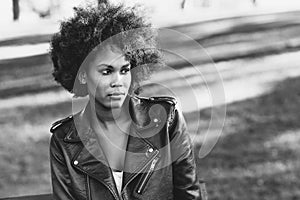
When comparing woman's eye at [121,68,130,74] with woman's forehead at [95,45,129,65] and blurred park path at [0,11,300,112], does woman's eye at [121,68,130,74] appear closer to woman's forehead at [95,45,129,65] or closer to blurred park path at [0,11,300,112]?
woman's forehead at [95,45,129,65]

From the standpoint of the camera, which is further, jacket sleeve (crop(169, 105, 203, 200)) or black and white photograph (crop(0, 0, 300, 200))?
black and white photograph (crop(0, 0, 300, 200))

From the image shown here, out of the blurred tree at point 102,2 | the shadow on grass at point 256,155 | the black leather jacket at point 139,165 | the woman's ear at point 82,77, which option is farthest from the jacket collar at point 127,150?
the blurred tree at point 102,2

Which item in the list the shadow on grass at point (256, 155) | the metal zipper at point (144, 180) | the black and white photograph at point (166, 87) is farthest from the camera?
the shadow on grass at point (256, 155)

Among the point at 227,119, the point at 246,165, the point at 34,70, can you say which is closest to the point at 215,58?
the point at 227,119

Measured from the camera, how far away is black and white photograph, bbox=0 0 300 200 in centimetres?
271

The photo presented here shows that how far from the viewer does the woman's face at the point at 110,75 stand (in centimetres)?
267

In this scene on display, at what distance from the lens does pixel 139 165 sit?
2.60m

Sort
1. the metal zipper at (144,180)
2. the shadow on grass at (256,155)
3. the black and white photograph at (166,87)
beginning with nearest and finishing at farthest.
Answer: the metal zipper at (144,180) < the black and white photograph at (166,87) < the shadow on grass at (256,155)

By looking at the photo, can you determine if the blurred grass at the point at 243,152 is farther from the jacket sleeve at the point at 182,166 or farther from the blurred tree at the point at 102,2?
the blurred tree at the point at 102,2

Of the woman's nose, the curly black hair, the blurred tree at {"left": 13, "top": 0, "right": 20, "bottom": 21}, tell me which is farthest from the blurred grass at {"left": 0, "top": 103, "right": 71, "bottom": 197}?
the blurred tree at {"left": 13, "top": 0, "right": 20, "bottom": 21}

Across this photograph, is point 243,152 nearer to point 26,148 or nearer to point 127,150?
point 127,150

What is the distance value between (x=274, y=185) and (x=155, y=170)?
2.41 ft

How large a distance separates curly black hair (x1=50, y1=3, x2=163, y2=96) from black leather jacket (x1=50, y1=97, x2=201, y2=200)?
26 cm

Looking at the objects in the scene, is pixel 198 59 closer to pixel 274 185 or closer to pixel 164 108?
pixel 164 108
